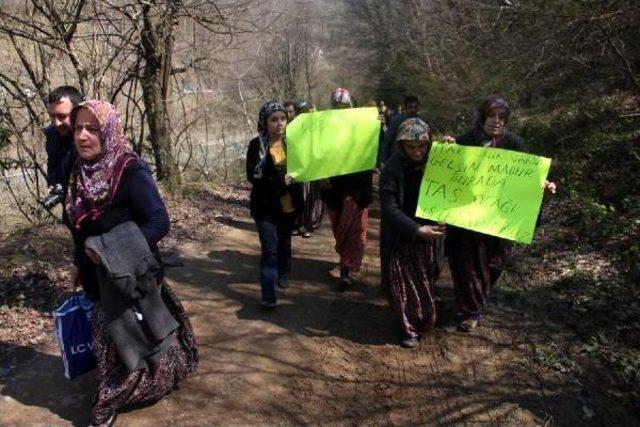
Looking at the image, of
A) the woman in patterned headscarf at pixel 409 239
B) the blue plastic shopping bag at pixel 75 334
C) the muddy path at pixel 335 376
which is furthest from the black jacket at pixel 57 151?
the woman in patterned headscarf at pixel 409 239

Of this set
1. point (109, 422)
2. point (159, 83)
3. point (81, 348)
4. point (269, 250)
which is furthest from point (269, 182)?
point (159, 83)

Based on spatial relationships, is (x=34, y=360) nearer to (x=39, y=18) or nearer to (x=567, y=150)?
(x=39, y=18)

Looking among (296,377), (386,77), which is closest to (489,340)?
(296,377)

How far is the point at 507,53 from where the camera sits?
9.47 meters

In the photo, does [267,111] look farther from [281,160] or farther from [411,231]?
[411,231]

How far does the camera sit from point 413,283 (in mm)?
4125

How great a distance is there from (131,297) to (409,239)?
208 centimetres

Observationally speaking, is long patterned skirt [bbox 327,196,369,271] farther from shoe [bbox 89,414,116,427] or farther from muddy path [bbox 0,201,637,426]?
shoe [bbox 89,414,116,427]

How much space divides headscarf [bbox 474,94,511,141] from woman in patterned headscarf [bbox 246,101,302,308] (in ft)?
5.36

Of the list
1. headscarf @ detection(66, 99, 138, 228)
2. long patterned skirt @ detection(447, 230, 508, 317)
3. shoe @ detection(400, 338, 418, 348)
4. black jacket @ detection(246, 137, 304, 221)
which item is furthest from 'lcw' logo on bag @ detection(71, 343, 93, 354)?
long patterned skirt @ detection(447, 230, 508, 317)

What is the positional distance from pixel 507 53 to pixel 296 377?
781 cm

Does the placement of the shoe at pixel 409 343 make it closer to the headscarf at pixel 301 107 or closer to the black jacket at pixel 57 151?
the black jacket at pixel 57 151

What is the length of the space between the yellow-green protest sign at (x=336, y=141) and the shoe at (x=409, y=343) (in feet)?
5.33

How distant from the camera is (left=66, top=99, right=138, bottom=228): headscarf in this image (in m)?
2.87
